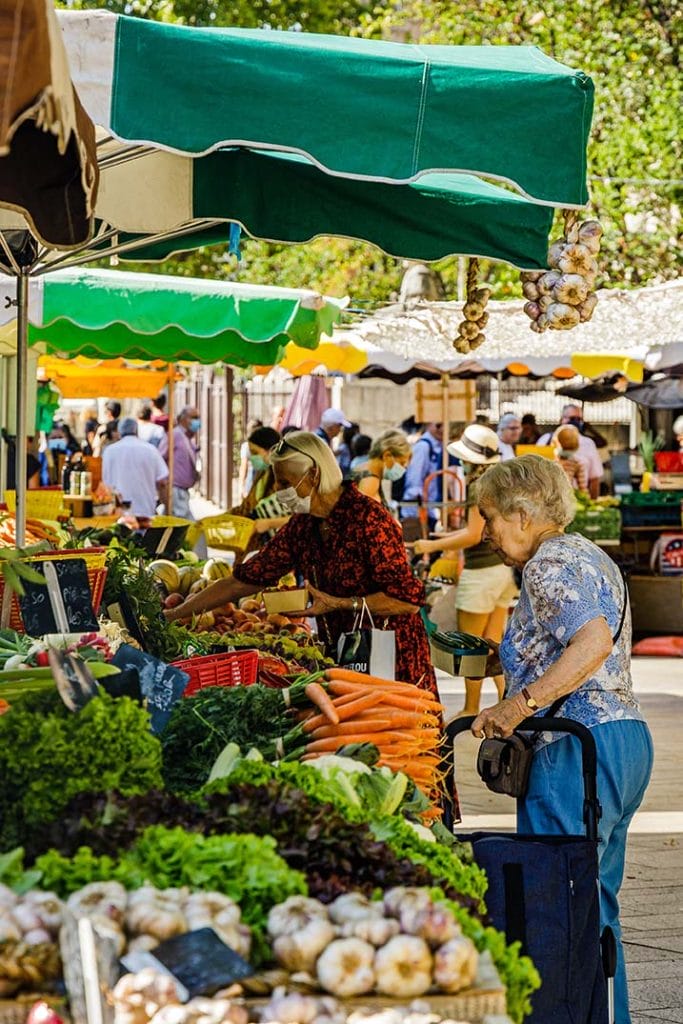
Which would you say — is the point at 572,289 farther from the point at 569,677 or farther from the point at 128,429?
the point at 128,429

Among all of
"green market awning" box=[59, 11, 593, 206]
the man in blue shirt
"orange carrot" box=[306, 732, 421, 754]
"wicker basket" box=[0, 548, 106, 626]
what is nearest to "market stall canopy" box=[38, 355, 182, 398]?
the man in blue shirt

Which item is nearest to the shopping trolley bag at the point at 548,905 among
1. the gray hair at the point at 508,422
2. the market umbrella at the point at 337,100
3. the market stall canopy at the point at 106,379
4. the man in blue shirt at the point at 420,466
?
the market umbrella at the point at 337,100

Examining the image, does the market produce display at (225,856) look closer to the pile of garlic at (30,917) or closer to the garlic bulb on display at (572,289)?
the pile of garlic at (30,917)

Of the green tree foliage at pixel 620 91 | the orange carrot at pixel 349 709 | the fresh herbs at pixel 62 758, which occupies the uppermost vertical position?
the green tree foliage at pixel 620 91

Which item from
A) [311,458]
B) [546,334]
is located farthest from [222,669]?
[546,334]

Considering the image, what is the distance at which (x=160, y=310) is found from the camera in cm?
1023

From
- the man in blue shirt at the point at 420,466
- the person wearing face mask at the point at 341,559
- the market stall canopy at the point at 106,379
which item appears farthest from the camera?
the market stall canopy at the point at 106,379

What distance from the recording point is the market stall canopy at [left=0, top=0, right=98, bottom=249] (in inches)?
111

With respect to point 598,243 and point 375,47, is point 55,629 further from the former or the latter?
point 598,243

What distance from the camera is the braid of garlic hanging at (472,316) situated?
7969 millimetres

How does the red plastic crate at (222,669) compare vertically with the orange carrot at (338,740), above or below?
above

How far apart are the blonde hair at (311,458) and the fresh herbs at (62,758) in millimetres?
3553

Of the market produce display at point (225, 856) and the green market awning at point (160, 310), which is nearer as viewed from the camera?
the market produce display at point (225, 856)

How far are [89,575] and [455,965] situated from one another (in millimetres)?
2900
